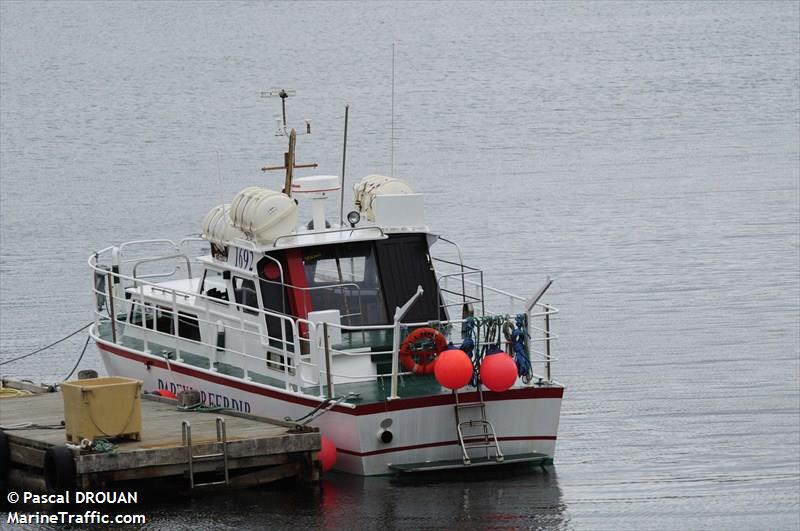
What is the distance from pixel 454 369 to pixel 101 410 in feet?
12.2

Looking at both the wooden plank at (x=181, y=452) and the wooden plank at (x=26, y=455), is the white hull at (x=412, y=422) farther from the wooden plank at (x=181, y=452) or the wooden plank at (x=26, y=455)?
the wooden plank at (x=26, y=455)

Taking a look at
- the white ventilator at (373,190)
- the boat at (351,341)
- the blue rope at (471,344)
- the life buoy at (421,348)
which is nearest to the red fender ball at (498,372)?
the boat at (351,341)

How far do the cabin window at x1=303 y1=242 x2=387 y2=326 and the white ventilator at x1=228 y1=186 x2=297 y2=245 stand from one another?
43cm

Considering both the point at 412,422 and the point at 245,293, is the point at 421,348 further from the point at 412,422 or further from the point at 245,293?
the point at 245,293

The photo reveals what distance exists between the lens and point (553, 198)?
44.0 metres

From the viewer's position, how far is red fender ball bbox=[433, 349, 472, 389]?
16891 millimetres

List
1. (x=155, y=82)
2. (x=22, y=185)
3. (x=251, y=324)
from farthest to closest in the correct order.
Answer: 1. (x=155, y=82)
2. (x=22, y=185)
3. (x=251, y=324)

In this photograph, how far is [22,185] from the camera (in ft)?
163

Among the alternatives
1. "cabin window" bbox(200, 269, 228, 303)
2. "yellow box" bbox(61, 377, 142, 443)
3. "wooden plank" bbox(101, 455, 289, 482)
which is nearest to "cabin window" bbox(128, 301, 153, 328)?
"cabin window" bbox(200, 269, 228, 303)

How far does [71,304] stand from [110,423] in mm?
15845

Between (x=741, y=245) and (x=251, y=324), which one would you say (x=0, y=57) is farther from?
(x=251, y=324)

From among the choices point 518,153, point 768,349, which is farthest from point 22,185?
point 768,349

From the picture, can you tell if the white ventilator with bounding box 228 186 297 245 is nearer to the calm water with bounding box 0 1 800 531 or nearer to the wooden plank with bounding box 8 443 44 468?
the calm water with bounding box 0 1 800 531

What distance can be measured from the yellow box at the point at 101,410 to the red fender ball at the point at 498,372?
371 cm
